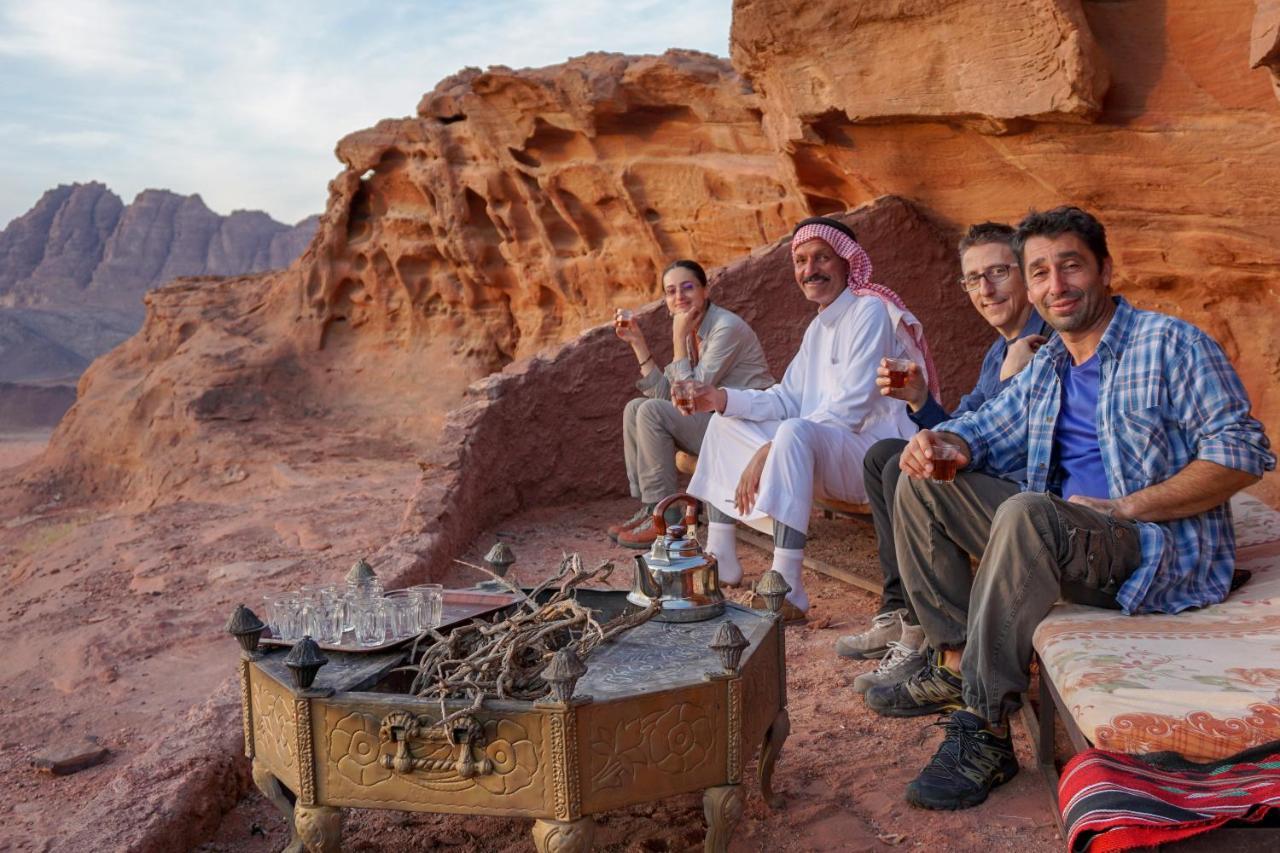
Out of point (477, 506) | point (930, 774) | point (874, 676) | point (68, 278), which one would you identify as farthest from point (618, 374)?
point (68, 278)

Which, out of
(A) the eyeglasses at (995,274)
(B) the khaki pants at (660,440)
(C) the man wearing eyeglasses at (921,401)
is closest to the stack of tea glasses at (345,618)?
(C) the man wearing eyeglasses at (921,401)

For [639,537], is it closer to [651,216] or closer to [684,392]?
[684,392]

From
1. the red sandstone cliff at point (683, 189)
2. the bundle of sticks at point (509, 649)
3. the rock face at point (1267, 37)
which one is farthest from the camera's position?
the red sandstone cliff at point (683, 189)

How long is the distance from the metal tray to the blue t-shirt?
157 cm

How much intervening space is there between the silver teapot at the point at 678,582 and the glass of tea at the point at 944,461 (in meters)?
0.66

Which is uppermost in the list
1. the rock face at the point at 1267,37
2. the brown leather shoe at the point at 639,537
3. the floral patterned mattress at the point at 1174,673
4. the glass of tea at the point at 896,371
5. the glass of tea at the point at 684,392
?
the rock face at the point at 1267,37

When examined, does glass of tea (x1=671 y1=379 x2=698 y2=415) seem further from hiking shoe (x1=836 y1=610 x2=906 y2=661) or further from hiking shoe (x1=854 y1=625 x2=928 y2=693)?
hiking shoe (x1=854 y1=625 x2=928 y2=693)

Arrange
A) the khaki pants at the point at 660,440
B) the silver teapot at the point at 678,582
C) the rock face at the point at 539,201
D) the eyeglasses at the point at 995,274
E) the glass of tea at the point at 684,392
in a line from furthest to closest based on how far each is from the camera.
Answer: the rock face at the point at 539,201, the khaki pants at the point at 660,440, the glass of tea at the point at 684,392, the eyeglasses at the point at 995,274, the silver teapot at the point at 678,582

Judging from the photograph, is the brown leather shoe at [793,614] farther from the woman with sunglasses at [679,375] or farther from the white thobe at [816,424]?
the woman with sunglasses at [679,375]

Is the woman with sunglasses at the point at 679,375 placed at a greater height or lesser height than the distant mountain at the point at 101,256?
lesser

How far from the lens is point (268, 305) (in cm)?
1518

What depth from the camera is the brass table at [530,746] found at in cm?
207

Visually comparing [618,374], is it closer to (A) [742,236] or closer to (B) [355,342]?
(A) [742,236]

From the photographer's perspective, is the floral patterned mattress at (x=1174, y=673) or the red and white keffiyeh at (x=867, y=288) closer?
the floral patterned mattress at (x=1174, y=673)
